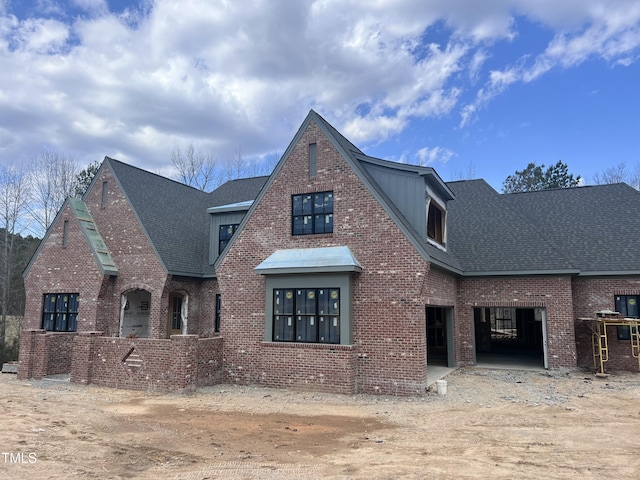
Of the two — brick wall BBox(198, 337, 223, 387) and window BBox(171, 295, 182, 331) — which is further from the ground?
window BBox(171, 295, 182, 331)

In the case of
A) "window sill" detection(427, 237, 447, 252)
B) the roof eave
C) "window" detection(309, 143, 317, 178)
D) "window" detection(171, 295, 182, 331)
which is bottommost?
"window" detection(171, 295, 182, 331)

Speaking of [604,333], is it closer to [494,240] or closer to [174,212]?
[494,240]

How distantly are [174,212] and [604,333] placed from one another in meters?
18.1

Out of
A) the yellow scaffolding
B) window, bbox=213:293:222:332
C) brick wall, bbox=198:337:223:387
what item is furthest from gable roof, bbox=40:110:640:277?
brick wall, bbox=198:337:223:387

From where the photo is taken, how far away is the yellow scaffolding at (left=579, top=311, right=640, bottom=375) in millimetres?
14102

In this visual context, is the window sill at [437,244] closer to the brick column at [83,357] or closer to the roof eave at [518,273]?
the roof eave at [518,273]

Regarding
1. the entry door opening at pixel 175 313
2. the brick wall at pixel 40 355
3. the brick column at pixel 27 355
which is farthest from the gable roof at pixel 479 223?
the brick column at pixel 27 355

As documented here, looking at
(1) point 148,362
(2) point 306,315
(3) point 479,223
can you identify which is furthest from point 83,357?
(3) point 479,223

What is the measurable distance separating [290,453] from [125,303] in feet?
45.1

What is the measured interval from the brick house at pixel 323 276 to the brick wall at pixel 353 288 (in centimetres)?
4

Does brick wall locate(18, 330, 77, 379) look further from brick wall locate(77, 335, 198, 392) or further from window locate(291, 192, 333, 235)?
window locate(291, 192, 333, 235)

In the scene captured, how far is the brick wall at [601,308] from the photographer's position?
50.6ft

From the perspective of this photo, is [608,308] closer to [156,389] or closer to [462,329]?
[462,329]

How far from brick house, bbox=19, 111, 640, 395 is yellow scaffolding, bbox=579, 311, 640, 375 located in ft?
0.97
